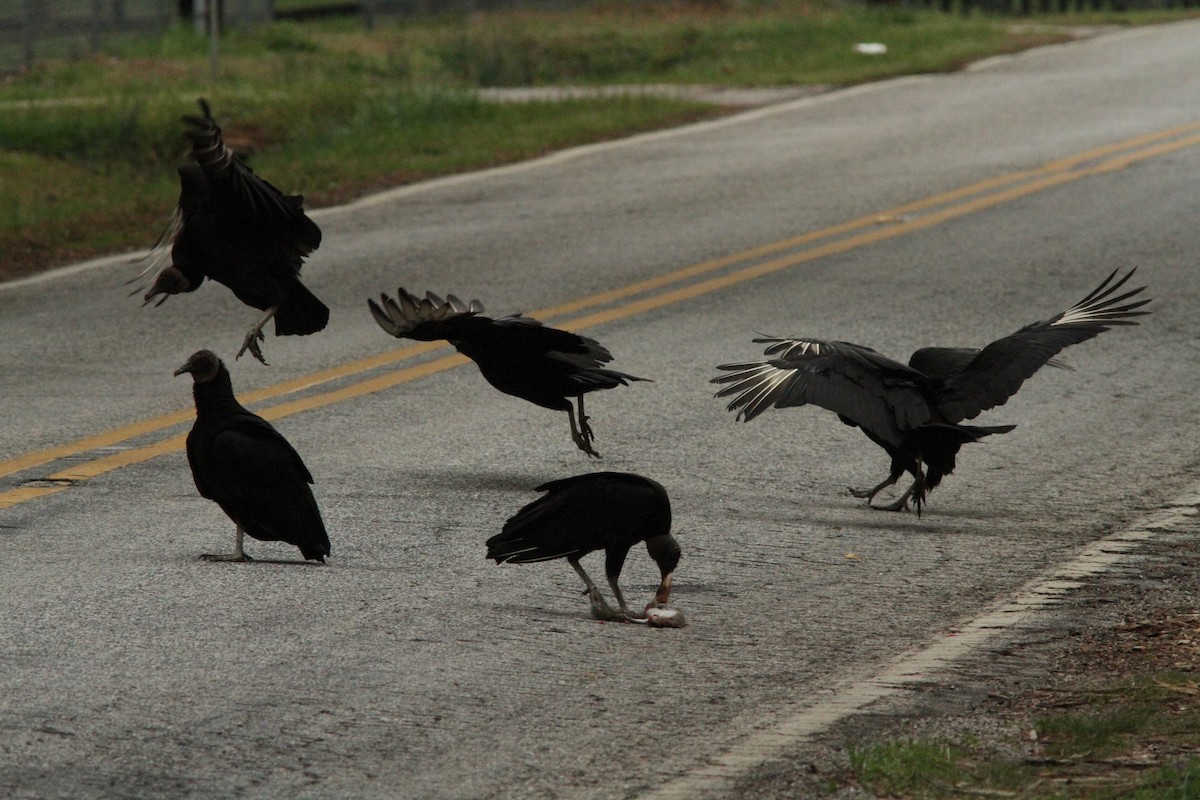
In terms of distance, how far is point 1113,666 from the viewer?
527 centimetres

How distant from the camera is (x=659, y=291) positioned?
11703mm

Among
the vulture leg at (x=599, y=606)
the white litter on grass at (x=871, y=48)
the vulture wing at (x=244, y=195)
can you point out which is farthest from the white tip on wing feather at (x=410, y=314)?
the white litter on grass at (x=871, y=48)

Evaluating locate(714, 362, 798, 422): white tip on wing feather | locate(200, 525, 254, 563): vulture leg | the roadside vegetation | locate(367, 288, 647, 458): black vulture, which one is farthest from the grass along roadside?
the roadside vegetation

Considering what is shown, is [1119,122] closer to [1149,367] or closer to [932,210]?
[932,210]

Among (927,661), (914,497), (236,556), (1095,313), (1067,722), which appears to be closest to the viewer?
(1067,722)

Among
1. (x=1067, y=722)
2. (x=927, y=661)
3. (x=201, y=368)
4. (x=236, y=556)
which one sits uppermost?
(x=201, y=368)

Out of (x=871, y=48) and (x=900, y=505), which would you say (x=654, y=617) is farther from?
(x=871, y=48)

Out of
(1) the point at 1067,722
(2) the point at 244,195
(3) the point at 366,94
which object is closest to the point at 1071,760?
(1) the point at 1067,722

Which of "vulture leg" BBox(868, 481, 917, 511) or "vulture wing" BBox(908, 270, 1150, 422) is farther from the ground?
"vulture wing" BBox(908, 270, 1150, 422)

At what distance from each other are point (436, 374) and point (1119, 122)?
1102 cm

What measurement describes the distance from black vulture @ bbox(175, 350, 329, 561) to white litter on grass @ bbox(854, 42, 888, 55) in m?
19.3

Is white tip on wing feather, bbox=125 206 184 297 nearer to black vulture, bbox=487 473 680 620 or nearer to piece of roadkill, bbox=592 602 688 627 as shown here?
black vulture, bbox=487 473 680 620

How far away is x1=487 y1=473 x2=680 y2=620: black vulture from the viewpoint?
538 centimetres

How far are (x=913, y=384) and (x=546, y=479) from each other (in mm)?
1639
